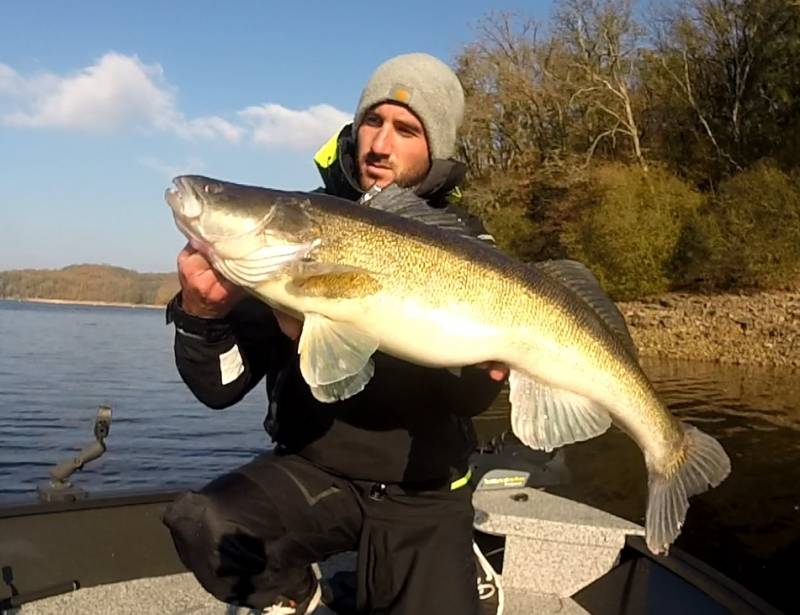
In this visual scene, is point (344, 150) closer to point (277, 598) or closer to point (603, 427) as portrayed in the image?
point (603, 427)

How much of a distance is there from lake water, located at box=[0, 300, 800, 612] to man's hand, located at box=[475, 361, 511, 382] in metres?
5.98

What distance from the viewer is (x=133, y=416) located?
1859 centimetres

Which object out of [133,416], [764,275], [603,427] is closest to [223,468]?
[133,416]

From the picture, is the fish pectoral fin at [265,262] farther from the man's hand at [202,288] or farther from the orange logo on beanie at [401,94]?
the orange logo on beanie at [401,94]

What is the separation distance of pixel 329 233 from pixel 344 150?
130cm

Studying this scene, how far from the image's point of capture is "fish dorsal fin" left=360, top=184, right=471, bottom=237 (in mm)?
2957

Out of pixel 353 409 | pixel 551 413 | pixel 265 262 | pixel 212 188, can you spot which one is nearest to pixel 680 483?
pixel 551 413

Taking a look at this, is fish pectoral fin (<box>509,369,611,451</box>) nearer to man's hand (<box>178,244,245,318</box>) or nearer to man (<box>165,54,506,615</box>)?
man (<box>165,54,506,615</box>)

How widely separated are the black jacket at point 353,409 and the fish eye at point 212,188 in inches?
30.2

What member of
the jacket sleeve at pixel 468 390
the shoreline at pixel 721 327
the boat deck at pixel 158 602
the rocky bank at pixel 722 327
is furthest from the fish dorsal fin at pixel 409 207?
the rocky bank at pixel 722 327

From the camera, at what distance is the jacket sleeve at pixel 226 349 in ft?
10.6

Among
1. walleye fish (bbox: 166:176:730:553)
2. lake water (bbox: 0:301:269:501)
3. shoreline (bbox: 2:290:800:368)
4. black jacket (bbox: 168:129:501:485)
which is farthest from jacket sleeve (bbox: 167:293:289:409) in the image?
shoreline (bbox: 2:290:800:368)

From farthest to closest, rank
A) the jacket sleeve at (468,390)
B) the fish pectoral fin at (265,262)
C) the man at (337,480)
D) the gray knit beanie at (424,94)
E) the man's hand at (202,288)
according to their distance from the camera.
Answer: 1. the gray knit beanie at (424,94)
2. the man at (337,480)
3. the jacket sleeve at (468,390)
4. the man's hand at (202,288)
5. the fish pectoral fin at (265,262)

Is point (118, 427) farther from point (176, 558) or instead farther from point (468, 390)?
point (468, 390)
